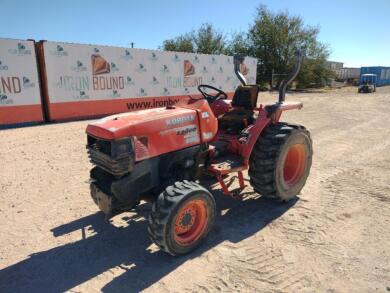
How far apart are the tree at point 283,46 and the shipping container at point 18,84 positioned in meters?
22.5

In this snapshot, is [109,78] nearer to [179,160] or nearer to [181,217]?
[179,160]

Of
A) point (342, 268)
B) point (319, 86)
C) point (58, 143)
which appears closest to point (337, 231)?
point (342, 268)

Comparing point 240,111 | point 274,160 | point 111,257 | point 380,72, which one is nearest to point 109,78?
point 240,111

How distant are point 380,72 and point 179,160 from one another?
41.4 metres

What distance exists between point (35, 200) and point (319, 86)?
31.2 meters

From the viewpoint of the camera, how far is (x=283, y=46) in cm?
2917

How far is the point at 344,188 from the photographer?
493 cm

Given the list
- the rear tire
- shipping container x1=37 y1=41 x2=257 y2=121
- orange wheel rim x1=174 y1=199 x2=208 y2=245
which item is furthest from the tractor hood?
shipping container x1=37 y1=41 x2=257 y2=121

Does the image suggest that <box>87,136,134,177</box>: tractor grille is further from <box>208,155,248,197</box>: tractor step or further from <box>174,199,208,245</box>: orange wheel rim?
<box>208,155,248,197</box>: tractor step

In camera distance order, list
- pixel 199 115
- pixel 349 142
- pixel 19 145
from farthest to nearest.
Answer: pixel 349 142
pixel 19 145
pixel 199 115

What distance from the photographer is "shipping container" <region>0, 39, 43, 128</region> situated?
9484mm

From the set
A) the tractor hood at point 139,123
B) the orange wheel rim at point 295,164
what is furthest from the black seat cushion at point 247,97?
the tractor hood at point 139,123

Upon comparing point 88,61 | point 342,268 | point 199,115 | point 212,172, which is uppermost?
point 88,61

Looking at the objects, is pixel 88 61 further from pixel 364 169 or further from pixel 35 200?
pixel 364 169
